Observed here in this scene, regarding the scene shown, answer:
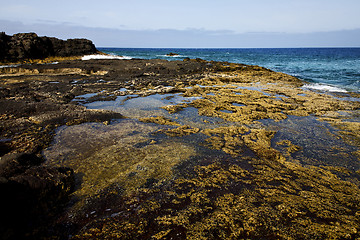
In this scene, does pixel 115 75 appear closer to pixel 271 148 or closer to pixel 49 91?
pixel 49 91

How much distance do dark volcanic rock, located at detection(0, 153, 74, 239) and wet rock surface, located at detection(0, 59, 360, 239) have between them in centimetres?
3

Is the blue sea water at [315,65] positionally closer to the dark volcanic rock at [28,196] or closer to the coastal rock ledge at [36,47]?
the dark volcanic rock at [28,196]

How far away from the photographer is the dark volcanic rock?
2.61 m

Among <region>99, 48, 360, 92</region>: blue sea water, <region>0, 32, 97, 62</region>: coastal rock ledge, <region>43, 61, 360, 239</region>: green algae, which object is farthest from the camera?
<region>0, 32, 97, 62</region>: coastal rock ledge

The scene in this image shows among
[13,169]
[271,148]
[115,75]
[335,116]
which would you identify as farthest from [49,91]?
[335,116]

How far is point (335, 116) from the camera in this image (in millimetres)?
8016

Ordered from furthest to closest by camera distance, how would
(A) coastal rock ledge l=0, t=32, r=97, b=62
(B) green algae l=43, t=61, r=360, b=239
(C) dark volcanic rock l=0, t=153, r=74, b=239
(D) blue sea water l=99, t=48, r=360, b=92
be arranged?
(A) coastal rock ledge l=0, t=32, r=97, b=62 → (D) blue sea water l=99, t=48, r=360, b=92 → (B) green algae l=43, t=61, r=360, b=239 → (C) dark volcanic rock l=0, t=153, r=74, b=239

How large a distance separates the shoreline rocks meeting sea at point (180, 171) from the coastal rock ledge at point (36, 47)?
95.0ft

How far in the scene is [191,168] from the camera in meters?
4.44

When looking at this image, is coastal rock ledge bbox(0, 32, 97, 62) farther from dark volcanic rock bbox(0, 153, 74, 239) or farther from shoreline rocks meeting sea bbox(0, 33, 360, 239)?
dark volcanic rock bbox(0, 153, 74, 239)

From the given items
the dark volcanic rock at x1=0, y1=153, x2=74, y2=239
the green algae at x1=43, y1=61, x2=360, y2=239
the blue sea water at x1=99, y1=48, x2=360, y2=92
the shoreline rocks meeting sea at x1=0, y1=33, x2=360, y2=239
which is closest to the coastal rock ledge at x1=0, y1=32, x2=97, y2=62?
the blue sea water at x1=99, y1=48, x2=360, y2=92

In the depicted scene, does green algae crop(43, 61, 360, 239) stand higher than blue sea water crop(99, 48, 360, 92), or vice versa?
blue sea water crop(99, 48, 360, 92)

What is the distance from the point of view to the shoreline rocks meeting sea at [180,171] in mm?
2928

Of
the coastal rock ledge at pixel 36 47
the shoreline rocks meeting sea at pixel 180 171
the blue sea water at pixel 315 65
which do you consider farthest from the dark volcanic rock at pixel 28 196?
the coastal rock ledge at pixel 36 47
